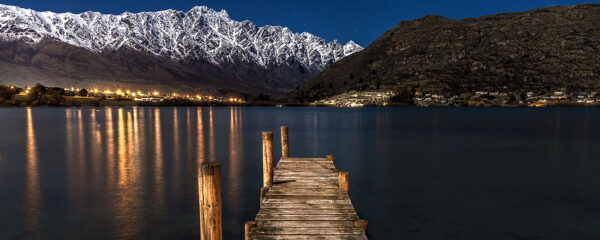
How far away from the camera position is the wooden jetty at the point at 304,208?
30.6 feet

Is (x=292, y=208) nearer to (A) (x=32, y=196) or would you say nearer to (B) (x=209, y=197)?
(B) (x=209, y=197)

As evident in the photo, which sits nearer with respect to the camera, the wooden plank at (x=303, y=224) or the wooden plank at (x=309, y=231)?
the wooden plank at (x=309, y=231)

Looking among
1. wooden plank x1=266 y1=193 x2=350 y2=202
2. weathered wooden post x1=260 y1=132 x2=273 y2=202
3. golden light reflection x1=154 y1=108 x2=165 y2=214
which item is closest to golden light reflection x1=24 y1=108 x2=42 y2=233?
golden light reflection x1=154 y1=108 x2=165 y2=214

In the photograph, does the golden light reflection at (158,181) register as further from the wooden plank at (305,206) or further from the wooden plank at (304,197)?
the wooden plank at (305,206)

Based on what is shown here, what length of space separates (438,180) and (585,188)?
8.66 m

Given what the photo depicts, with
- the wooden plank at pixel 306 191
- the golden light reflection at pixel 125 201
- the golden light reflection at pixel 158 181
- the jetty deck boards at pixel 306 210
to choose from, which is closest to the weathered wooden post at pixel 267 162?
the jetty deck boards at pixel 306 210

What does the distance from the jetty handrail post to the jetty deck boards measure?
1.35 meters

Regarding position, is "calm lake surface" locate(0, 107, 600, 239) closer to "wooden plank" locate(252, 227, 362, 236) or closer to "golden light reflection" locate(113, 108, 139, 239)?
"golden light reflection" locate(113, 108, 139, 239)

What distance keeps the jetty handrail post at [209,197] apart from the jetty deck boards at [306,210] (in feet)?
4.43

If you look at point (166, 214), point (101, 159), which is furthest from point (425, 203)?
point (101, 159)

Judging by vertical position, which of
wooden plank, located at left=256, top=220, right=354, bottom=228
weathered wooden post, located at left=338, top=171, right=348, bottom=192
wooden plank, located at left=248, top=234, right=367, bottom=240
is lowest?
wooden plank, located at left=248, top=234, right=367, bottom=240

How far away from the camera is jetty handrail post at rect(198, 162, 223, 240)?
7.96 metres

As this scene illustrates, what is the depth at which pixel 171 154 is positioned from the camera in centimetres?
3600

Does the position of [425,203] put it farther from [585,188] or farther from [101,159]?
[101,159]
